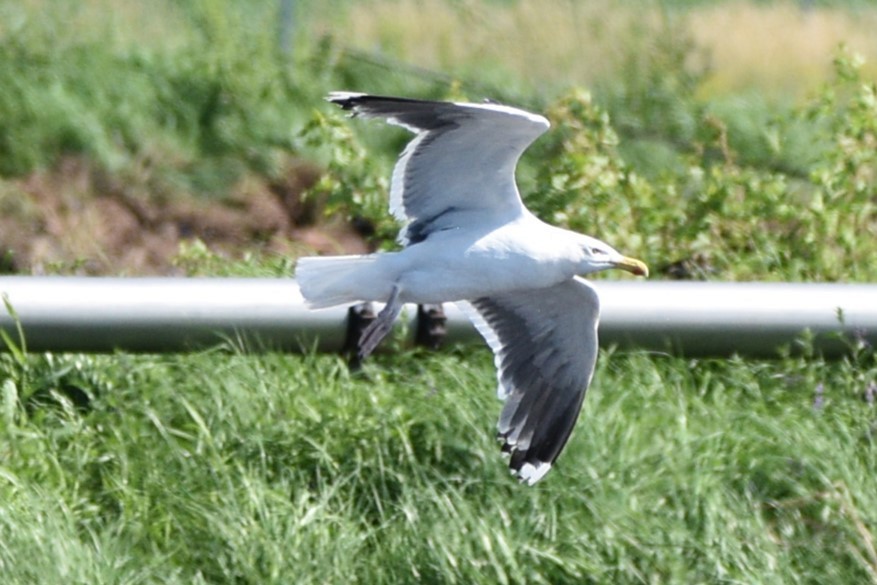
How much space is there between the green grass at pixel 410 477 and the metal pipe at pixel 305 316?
122mm

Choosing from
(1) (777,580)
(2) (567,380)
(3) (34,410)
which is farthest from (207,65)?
(1) (777,580)

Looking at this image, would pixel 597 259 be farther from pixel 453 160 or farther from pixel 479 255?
pixel 453 160

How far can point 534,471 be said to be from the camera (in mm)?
5328

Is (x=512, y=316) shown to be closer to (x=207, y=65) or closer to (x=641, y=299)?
(x=641, y=299)

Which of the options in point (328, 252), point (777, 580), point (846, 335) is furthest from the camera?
point (328, 252)

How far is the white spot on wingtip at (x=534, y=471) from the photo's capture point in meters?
5.31

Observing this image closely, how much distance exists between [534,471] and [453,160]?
0.93 m

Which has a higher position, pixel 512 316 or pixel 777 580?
pixel 512 316

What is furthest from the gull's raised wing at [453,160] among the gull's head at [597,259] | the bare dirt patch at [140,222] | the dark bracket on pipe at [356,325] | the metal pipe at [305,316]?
the bare dirt patch at [140,222]

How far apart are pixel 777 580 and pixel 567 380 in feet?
2.78

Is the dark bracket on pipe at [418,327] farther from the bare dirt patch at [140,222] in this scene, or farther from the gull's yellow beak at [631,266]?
the bare dirt patch at [140,222]

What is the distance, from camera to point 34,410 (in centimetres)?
588

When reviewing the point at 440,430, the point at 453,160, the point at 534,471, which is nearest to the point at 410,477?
the point at 440,430

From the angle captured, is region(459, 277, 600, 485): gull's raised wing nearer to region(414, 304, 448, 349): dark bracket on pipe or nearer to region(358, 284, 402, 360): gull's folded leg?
region(414, 304, 448, 349): dark bracket on pipe
